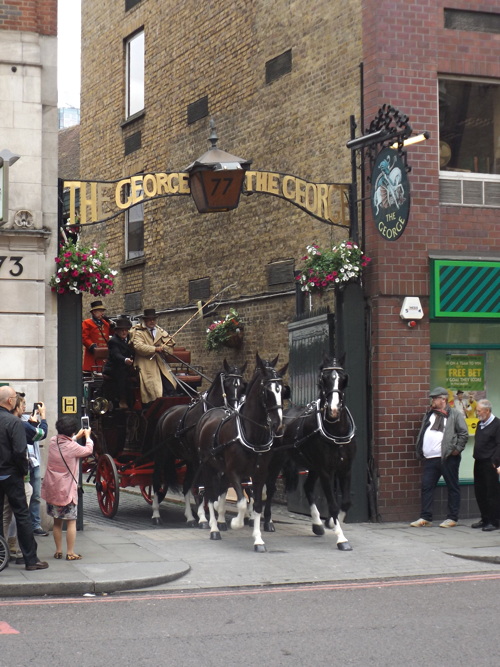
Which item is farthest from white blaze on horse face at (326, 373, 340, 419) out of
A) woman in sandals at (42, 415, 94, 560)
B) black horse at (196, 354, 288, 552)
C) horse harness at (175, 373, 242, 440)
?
woman in sandals at (42, 415, 94, 560)

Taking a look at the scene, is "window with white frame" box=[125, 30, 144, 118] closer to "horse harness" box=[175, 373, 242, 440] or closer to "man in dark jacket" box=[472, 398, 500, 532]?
"horse harness" box=[175, 373, 242, 440]

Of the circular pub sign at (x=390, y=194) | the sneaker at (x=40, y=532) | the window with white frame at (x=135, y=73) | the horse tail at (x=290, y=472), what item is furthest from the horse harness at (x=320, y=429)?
the window with white frame at (x=135, y=73)

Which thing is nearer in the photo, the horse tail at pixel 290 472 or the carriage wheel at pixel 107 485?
the horse tail at pixel 290 472

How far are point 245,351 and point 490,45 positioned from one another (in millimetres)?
6847

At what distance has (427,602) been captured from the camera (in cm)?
948

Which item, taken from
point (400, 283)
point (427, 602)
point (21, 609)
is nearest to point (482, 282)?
point (400, 283)

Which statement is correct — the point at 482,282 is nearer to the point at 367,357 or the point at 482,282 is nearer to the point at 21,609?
the point at 367,357

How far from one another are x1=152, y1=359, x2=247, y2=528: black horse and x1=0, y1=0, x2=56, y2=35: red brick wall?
17.3 ft

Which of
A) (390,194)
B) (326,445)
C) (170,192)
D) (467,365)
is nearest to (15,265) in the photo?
(170,192)

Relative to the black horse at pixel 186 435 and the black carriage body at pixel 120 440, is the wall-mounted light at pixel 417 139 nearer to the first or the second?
the black horse at pixel 186 435

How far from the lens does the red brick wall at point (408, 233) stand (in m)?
14.9

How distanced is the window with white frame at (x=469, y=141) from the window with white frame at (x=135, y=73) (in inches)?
353

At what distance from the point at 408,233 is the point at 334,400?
11.8 ft

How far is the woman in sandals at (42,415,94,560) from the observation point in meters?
11.2
